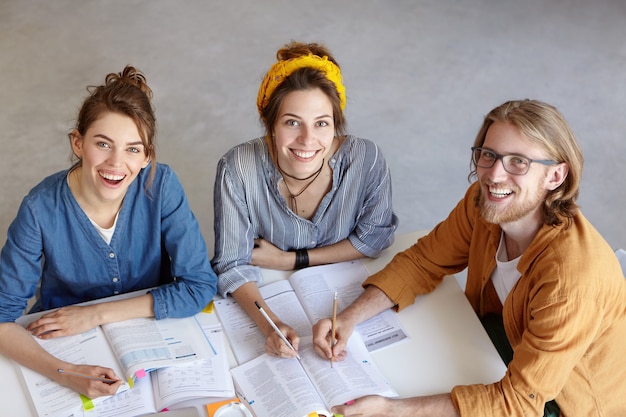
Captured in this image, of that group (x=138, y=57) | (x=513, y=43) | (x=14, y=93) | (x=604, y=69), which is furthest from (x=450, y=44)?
(x=14, y=93)

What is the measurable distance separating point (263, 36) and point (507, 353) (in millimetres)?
3208

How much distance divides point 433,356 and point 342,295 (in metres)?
0.34

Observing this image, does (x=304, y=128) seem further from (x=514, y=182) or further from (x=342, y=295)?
(x=514, y=182)

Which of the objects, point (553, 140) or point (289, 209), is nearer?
point (553, 140)

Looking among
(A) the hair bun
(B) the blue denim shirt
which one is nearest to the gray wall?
(B) the blue denim shirt

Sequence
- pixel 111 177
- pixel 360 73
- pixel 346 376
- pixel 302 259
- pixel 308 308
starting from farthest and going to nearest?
pixel 360 73, pixel 302 259, pixel 308 308, pixel 111 177, pixel 346 376

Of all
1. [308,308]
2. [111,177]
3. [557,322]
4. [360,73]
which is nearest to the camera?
[557,322]

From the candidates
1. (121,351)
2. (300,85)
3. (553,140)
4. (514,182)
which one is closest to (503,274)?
(514,182)

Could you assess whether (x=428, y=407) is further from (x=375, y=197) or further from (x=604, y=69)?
(x=604, y=69)

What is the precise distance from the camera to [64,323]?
191cm

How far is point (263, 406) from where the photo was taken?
5.74 ft

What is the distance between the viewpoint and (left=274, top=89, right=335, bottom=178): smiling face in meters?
2.15

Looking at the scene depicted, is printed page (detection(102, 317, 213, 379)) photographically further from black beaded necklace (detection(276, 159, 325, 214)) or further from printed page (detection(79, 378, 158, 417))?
black beaded necklace (detection(276, 159, 325, 214))

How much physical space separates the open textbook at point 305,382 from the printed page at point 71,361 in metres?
0.31
